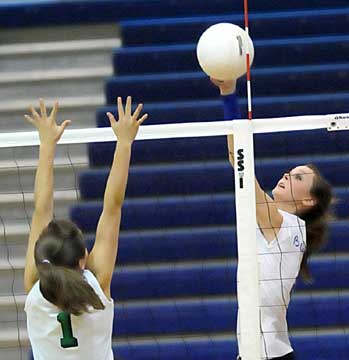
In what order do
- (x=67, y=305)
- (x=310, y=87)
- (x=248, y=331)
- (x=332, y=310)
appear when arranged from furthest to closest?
1. (x=310, y=87)
2. (x=332, y=310)
3. (x=248, y=331)
4. (x=67, y=305)

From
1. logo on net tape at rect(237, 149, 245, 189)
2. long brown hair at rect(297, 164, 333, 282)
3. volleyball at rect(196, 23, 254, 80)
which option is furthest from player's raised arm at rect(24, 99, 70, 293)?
long brown hair at rect(297, 164, 333, 282)

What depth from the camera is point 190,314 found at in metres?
5.57

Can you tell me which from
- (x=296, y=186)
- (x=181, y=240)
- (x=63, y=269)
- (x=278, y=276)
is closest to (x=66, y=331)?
(x=63, y=269)

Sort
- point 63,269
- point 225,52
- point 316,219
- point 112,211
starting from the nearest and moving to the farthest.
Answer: point 63,269 → point 112,211 → point 225,52 → point 316,219

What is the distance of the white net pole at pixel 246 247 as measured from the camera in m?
3.90

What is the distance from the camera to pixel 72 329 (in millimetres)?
3107

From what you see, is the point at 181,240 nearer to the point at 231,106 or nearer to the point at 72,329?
the point at 231,106

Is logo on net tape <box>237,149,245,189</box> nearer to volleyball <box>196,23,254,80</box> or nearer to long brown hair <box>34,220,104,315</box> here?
volleyball <box>196,23,254,80</box>

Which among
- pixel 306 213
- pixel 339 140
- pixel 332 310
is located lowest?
pixel 332 310

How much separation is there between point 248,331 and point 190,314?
5.50 ft

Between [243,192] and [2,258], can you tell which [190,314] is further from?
[243,192]

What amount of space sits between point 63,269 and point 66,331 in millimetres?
185

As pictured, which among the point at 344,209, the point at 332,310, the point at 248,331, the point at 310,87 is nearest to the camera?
the point at 248,331

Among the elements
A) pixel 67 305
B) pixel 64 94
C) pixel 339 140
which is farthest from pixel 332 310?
pixel 67 305
